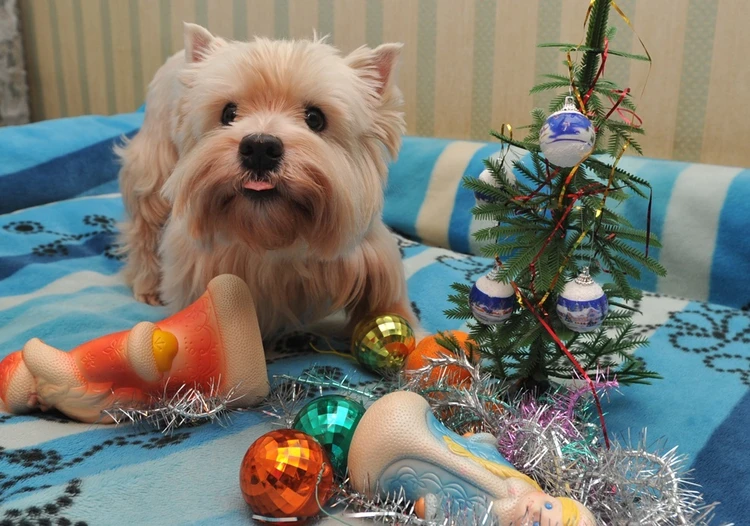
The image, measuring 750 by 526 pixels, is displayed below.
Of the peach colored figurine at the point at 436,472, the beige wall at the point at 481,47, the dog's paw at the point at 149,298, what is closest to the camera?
the peach colored figurine at the point at 436,472

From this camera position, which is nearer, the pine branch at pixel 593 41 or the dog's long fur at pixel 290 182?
the pine branch at pixel 593 41

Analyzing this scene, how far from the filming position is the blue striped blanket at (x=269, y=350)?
0.78 metres

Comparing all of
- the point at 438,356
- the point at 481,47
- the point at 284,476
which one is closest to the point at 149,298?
the point at 438,356

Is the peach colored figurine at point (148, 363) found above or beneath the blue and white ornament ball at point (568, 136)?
beneath

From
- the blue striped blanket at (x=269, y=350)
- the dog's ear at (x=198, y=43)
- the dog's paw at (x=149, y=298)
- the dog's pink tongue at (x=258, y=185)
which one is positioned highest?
the dog's ear at (x=198, y=43)

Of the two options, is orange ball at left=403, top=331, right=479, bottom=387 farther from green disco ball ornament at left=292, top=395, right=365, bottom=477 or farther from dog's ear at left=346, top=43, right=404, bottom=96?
dog's ear at left=346, top=43, right=404, bottom=96

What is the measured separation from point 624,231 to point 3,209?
1682 millimetres

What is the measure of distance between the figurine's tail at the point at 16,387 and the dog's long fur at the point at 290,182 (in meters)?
0.30

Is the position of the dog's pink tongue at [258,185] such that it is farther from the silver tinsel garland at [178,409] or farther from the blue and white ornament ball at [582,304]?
the blue and white ornament ball at [582,304]

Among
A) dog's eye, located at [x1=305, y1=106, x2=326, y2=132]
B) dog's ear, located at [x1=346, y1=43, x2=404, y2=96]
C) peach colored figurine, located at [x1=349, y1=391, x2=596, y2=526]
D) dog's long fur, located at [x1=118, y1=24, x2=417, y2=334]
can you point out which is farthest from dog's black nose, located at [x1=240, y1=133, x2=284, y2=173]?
peach colored figurine, located at [x1=349, y1=391, x2=596, y2=526]

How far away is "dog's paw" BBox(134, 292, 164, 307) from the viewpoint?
1.45 m

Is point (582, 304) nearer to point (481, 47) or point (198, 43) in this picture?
point (198, 43)

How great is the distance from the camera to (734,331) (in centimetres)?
132

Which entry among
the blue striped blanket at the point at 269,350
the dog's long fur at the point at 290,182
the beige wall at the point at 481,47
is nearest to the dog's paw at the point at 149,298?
the blue striped blanket at the point at 269,350
